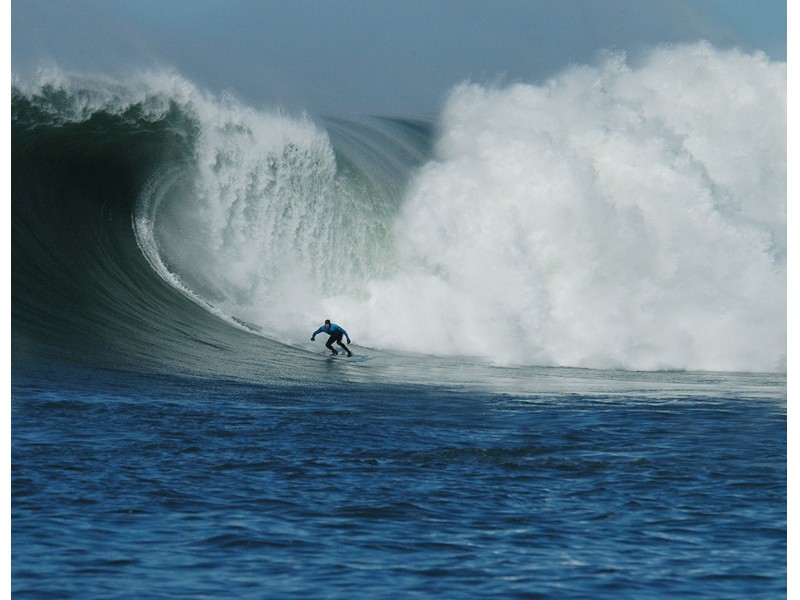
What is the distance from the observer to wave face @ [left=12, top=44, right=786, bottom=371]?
65.0 feet

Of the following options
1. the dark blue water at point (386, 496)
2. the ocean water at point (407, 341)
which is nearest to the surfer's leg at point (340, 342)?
the ocean water at point (407, 341)

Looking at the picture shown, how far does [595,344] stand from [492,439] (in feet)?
27.0

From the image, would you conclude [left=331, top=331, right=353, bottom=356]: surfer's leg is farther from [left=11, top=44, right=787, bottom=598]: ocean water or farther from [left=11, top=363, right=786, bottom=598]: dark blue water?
[left=11, top=363, right=786, bottom=598]: dark blue water

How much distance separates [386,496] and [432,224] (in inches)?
580

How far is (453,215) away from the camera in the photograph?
2350cm

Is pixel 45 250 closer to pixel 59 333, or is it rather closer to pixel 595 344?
pixel 59 333

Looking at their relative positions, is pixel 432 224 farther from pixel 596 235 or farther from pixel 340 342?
pixel 340 342

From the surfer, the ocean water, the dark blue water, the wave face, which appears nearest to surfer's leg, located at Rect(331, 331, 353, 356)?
the surfer

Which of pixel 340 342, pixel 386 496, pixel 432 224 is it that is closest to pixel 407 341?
pixel 340 342

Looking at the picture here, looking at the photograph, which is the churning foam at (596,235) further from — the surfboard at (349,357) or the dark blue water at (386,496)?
the dark blue water at (386,496)

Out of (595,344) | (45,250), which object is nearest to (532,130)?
(595,344)

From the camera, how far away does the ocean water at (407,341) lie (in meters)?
8.26

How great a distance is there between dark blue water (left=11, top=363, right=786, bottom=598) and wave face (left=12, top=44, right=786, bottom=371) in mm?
5663

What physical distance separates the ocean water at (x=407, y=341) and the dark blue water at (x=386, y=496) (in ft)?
0.12
